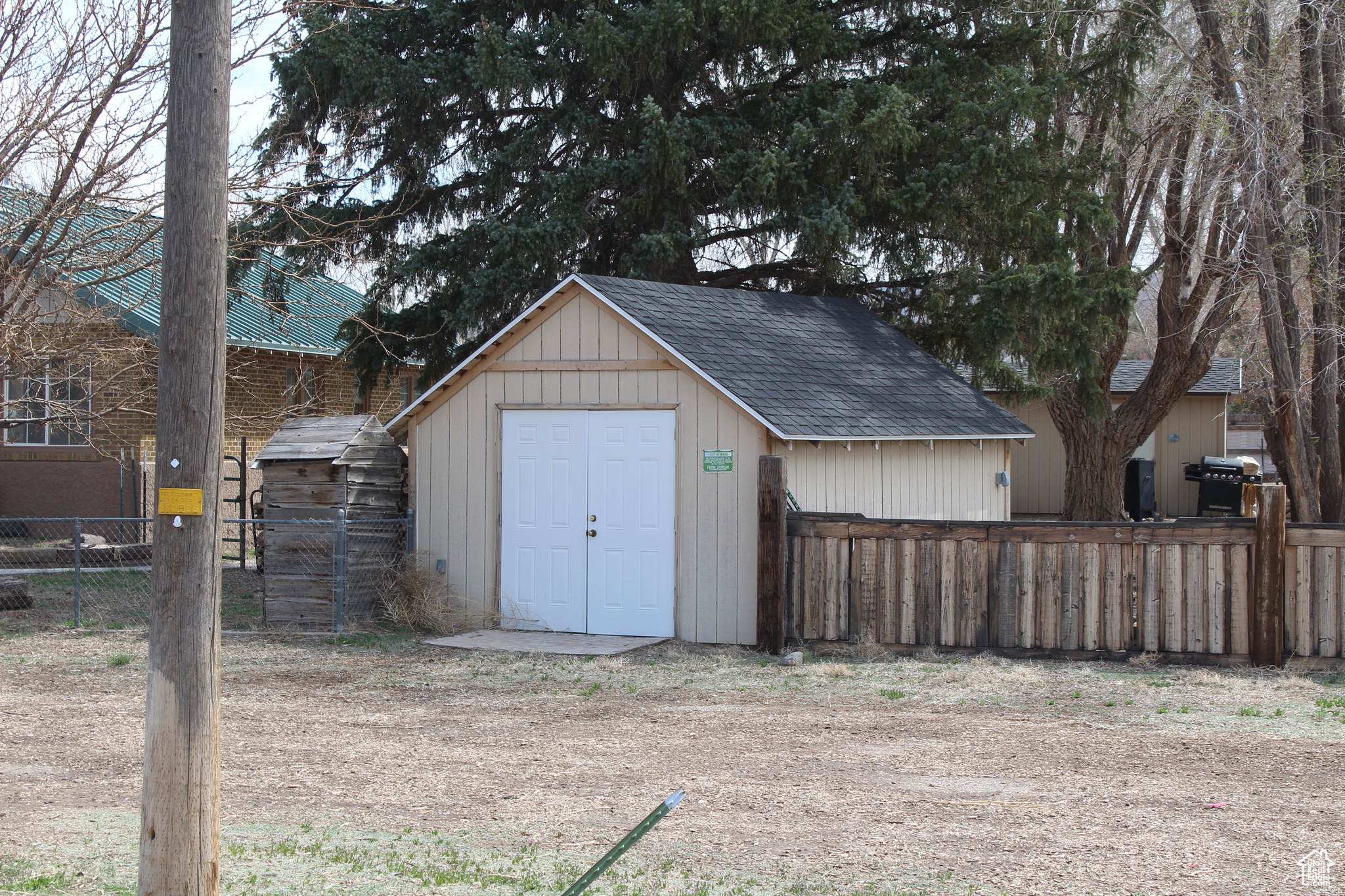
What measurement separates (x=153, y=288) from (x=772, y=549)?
9573 mm

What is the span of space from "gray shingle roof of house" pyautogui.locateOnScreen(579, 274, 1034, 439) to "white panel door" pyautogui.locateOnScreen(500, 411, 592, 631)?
5.11 ft

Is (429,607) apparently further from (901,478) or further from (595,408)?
(901,478)

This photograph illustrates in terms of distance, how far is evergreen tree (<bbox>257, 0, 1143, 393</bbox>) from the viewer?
17.6m

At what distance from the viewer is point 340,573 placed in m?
13.2

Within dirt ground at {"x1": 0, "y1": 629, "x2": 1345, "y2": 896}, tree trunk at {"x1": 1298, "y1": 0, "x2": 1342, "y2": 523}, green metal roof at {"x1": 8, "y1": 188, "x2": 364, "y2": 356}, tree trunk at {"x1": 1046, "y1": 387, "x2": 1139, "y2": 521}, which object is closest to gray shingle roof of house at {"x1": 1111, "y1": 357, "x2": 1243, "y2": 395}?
tree trunk at {"x1": 1046, "y1": 387, "x2": 1139, "y2": 521}

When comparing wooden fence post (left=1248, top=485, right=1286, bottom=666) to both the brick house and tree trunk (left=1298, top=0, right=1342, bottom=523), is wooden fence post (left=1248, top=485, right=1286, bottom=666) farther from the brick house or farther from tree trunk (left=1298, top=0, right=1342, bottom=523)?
the brick house

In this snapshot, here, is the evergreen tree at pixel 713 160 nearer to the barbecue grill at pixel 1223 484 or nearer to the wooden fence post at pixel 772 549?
the wooden fence post at pixel 772 549

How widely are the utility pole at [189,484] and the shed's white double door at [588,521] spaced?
823cm

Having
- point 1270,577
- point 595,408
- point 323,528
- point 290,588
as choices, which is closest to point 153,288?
point 323,528

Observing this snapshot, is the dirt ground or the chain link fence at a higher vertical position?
the chain link fence

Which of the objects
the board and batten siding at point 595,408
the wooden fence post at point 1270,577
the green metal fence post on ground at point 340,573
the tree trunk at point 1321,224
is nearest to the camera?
the wooden fence post at point 1270,577

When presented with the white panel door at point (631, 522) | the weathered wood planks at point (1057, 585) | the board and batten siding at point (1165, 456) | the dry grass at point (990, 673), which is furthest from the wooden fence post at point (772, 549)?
the board and batten siding at point (1165, 456)

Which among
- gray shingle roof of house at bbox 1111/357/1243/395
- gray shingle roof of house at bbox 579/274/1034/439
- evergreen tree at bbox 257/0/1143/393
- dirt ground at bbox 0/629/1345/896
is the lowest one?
dirt ground at bbox 0/629/1345/896

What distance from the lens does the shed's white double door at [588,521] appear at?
510 inches
